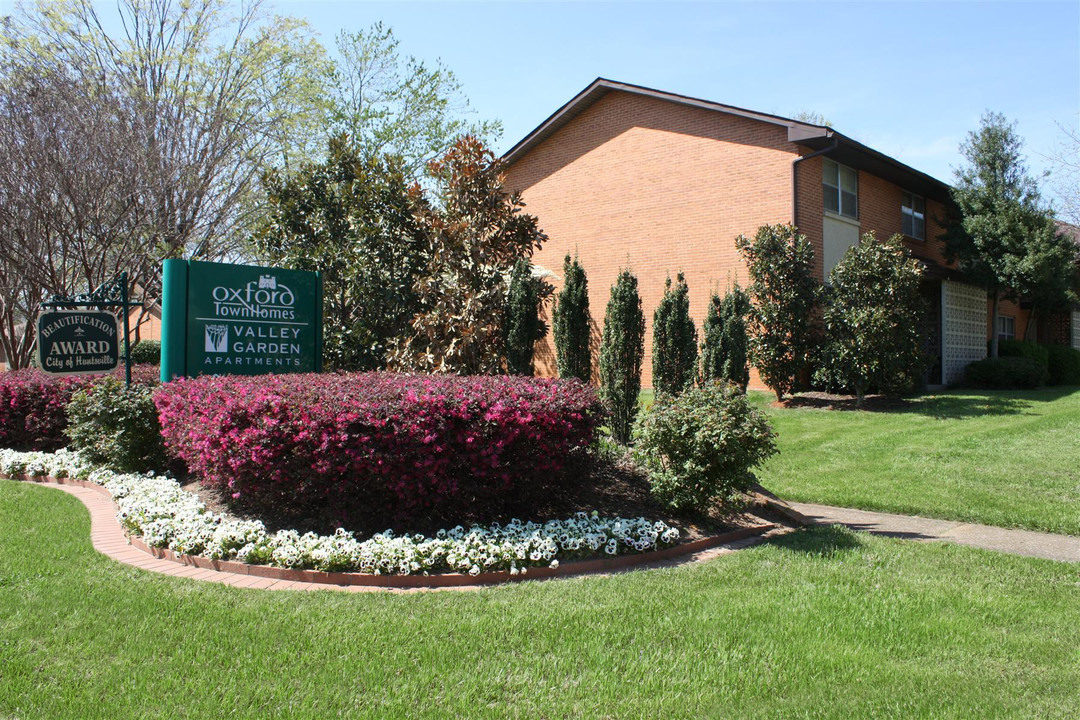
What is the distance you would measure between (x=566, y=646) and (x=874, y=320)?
1246 centimetres

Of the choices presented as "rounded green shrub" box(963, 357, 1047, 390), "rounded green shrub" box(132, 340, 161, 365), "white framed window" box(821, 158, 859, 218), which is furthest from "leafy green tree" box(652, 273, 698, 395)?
"rounded green shrub" box(132, 340, 161, 365)

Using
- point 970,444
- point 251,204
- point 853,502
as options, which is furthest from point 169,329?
point 251,204

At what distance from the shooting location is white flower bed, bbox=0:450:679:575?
203 inches

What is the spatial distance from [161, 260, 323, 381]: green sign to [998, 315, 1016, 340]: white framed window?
23.7 metres

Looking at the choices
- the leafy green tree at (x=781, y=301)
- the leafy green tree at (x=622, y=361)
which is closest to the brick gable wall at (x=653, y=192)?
the leafy green tree at (x=781, y=301)

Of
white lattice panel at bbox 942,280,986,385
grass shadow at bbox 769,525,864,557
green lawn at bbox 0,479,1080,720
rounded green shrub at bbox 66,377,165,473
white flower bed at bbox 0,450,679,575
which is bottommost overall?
green lawn at bbox 0,479,1080,720

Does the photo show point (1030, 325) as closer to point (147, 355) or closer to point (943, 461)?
point (943, 461)

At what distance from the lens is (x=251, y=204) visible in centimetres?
2033

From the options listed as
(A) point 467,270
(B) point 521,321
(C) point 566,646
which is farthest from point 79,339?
(C) point 566,646

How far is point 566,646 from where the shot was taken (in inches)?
153

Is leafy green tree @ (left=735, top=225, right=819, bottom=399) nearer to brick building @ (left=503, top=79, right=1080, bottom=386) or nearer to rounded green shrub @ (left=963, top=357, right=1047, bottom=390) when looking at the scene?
brick building @ (left=503, top=79, right=1080, bottom=386)

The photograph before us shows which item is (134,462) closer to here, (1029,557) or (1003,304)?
(1029,557)

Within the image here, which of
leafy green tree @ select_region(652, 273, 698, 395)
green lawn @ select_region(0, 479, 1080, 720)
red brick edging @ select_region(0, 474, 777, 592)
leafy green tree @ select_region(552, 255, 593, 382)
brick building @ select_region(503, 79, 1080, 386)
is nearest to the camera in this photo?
green lawn @ select_region(0, 479, 1080, 720)

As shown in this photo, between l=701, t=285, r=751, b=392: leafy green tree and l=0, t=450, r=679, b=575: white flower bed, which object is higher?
l=701, t=285, r=751, b=392: leafy green tree
